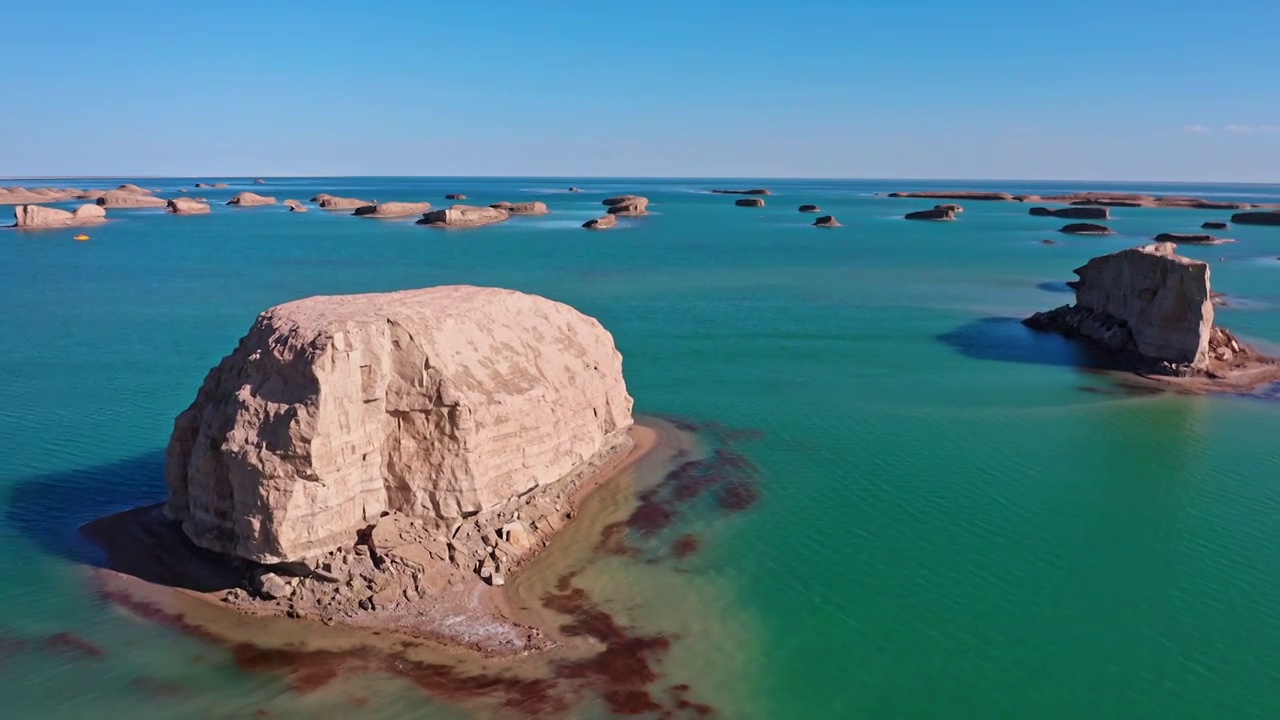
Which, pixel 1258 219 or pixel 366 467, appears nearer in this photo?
pixel 366 467

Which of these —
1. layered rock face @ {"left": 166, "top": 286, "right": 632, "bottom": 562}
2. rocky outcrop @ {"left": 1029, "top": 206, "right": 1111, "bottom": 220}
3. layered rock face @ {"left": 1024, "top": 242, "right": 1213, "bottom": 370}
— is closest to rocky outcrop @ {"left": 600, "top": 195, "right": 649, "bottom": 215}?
rocky outcrop @ {"left": 1029, "top": 206, "right": 1111, "bottom": 220}

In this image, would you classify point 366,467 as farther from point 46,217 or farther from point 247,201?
point 247,201

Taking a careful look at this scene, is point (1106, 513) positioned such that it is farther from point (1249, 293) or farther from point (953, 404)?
point (1249, 293)

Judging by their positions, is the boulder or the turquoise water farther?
the boulder

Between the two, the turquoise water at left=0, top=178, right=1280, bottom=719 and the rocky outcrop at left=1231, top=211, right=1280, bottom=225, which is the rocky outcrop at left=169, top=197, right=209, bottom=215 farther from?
the rocky outcrop at left=1231, top=211, right=1280, bottom=225

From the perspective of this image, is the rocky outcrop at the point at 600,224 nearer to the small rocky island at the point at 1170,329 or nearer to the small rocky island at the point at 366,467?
the small rocky island at the point at 1170,329

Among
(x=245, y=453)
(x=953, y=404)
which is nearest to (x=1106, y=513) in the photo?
(x=953, y=404)

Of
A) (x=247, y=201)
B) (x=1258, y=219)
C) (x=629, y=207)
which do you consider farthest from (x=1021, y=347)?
(x=247, y=201)
